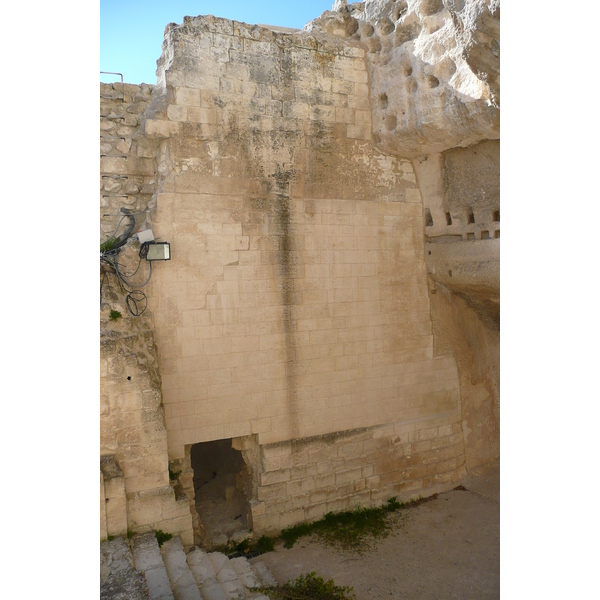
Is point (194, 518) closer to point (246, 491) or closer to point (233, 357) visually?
point (246, 491)

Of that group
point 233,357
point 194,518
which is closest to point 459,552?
point 194,518

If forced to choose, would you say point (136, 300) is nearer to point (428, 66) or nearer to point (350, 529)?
point (350, 529)

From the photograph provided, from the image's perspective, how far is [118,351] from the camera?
5.00 meters

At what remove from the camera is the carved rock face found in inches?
184

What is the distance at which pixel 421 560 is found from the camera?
576cm

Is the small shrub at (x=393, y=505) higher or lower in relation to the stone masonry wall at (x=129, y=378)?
lower

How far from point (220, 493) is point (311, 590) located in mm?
2278

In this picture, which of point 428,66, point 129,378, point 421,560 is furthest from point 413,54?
point 421,560

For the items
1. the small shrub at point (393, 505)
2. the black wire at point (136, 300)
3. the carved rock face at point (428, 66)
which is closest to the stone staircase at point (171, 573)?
the small shrub at point (393, 505)

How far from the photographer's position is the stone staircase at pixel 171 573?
413 centimetres

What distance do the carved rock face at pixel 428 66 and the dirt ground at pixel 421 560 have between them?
4.69 meters

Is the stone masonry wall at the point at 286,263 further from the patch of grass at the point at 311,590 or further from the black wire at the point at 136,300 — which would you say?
the patch of grass at the point at 311,590

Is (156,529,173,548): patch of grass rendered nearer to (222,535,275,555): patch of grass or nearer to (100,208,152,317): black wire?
(222,535,275,555): patch of grass

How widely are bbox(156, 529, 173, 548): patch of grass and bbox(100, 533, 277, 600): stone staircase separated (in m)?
0.04
